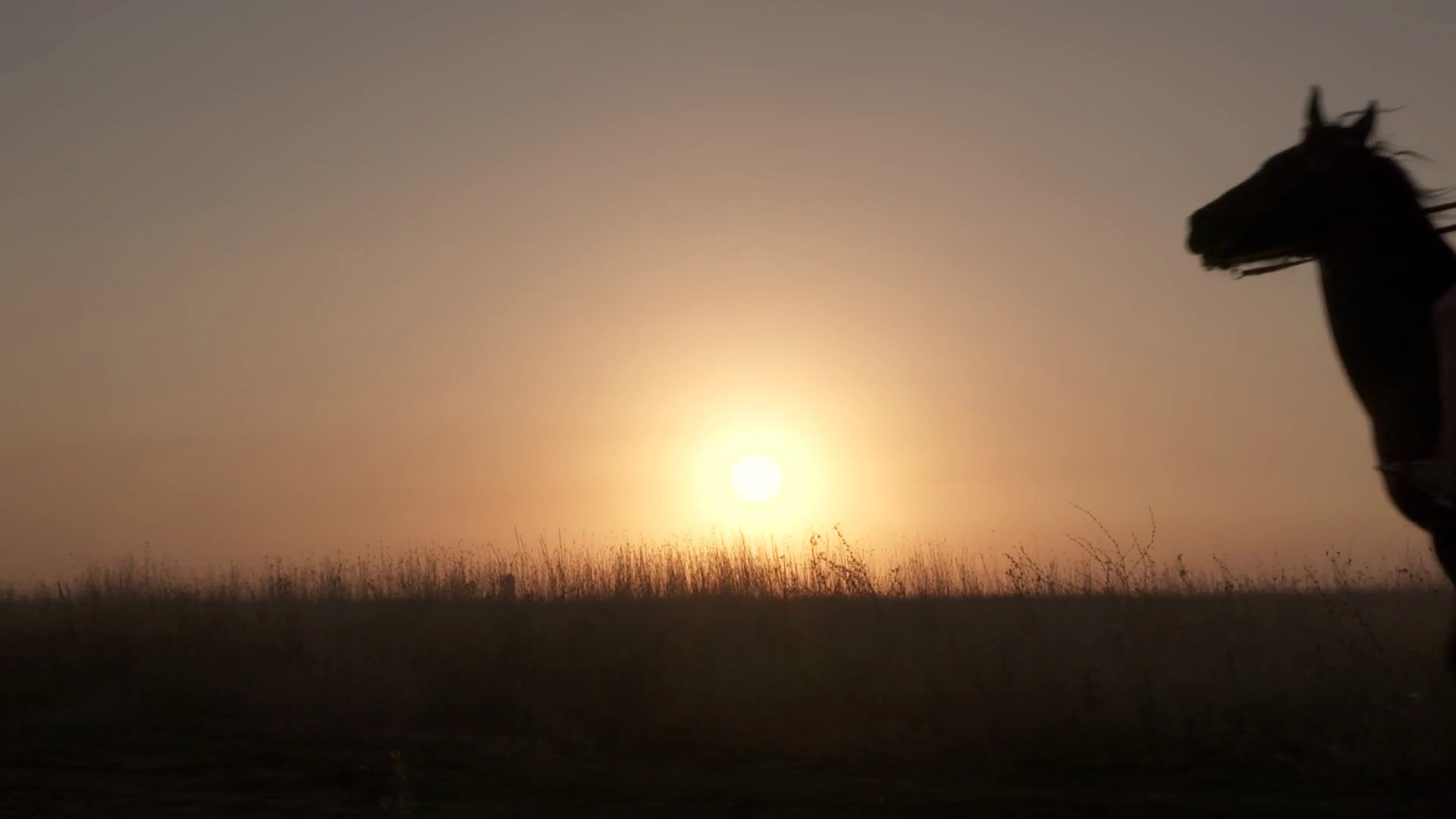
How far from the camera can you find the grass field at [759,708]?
268 inches

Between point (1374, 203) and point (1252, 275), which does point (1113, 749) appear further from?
point (1374, 203)

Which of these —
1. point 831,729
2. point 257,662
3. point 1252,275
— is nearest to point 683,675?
point 831,729

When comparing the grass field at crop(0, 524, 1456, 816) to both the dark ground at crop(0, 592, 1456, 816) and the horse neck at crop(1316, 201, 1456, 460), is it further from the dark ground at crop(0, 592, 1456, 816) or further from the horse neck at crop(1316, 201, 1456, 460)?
the horse neck at crop(1316, 201, 1456, 460)

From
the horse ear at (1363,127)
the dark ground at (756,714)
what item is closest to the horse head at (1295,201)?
the horse ear at (1363,127)

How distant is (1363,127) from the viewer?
5156 millimetres

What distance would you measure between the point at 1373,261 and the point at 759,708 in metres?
5.74

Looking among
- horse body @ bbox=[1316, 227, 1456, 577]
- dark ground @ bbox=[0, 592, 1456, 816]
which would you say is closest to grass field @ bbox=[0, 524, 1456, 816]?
dark ground @ bbox=[0, 592, 1456, 816]

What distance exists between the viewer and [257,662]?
11.4 meters

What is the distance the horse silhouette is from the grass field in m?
2.53

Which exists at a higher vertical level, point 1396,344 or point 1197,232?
point 1197,232

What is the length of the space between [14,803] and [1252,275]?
7433mm

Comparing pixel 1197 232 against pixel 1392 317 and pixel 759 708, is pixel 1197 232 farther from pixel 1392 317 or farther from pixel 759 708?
pixel 759 708

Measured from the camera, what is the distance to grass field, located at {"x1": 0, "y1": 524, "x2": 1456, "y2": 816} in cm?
680

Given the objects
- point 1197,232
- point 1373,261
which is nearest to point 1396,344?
point 1373,261
